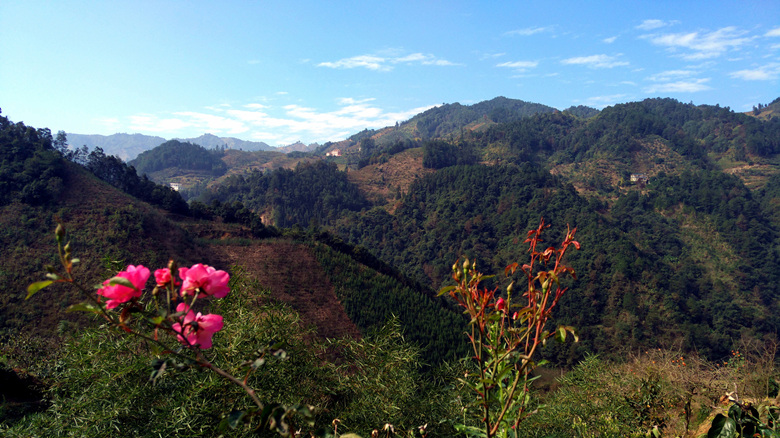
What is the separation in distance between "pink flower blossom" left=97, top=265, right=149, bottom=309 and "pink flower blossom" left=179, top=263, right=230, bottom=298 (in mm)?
118

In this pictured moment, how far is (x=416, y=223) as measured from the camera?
198 ft

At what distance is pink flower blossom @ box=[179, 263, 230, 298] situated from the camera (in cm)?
133

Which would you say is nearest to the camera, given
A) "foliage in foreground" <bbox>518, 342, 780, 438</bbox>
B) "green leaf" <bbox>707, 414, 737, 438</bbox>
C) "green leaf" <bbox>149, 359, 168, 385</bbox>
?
"green leaf" <bbox>149, 359, 168, 385</bbox>

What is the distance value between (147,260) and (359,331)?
43.5 ft

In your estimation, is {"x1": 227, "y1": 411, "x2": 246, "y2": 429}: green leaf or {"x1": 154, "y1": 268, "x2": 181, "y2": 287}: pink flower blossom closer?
{"x1": 227, "y1": 411, "x2": 246, "y2": 429}: green leaf

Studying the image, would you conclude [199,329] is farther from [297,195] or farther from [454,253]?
[297,195]

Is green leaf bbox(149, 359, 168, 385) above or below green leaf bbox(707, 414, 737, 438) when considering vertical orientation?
above

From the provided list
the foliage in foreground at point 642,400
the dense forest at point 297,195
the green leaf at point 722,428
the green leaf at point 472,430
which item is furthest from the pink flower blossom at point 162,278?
the dense forest at point 297,195

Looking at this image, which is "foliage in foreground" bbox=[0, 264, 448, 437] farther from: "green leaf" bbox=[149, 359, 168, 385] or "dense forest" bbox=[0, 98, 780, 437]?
"green leaf" bbox=[149, 359, 168, 385]

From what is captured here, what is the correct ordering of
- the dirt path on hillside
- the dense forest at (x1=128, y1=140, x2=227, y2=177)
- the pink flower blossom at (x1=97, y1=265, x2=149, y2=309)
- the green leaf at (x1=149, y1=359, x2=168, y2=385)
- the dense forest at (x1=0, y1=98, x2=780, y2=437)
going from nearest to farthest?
the green leaf at (x1=149, y1=359, x2=168, y2=385), the pink flower blossom at (x1=97, y1=265, x2=149, y2=309), the dense forest at (x1=0, y1=98, x2=780, y2=437), the dirt path on hillside, the dense forest at (x1=128, y1=140, x2=227, y2=177)

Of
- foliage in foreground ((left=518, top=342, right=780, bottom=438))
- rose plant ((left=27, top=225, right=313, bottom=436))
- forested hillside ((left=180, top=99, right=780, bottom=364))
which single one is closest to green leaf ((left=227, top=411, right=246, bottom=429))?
rose plant ((left=27, top=225, right=313, bottom=436))

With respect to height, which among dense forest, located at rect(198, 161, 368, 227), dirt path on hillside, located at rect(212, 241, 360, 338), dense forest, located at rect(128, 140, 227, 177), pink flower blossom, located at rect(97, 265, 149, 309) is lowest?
dirt path on hillside, located at rect(212, 241, 360, 338)

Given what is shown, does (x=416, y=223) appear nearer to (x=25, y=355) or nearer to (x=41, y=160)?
(x=41, y=160)

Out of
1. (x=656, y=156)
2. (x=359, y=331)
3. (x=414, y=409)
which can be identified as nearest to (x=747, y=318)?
(x=359, y=331)
